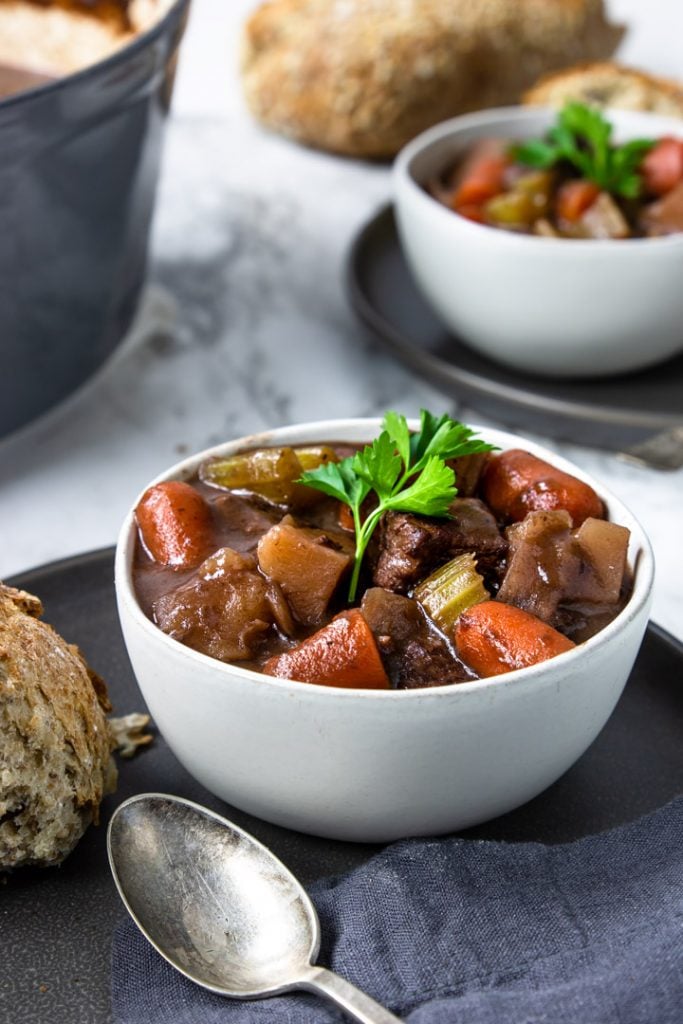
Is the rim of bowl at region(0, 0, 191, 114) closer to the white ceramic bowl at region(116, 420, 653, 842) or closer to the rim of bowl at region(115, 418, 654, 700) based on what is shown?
the rim of bowl at region(115, 418, 654, 700)

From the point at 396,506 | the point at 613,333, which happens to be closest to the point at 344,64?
the point at 613,333

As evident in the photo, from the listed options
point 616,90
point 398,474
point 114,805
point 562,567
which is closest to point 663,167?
point 616,90

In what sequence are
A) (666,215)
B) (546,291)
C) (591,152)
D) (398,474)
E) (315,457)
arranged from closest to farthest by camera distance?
(398,474) → (315,457) → (546,291) → (666,215) → (591,152)

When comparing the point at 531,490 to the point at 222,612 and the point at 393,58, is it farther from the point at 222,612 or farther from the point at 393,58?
the point at 393,58

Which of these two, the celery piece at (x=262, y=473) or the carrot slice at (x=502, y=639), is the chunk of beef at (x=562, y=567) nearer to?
the carrot slice at (x=502, y=639)

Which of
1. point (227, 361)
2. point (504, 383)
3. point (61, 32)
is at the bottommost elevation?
point (227, 361)

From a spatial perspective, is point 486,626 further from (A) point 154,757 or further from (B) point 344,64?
(B) point 344,64
